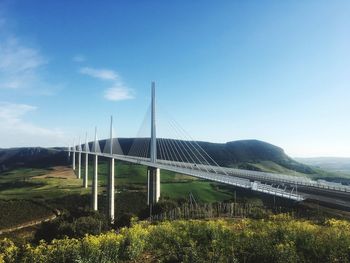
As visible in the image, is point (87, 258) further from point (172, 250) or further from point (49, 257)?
point (172, 250)

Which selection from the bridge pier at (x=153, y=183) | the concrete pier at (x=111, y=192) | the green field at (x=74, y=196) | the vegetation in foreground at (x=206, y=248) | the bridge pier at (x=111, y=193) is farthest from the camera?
the green field at (x=74, y=196)

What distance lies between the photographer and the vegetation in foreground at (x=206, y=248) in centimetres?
1465

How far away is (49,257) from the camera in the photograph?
16094mm

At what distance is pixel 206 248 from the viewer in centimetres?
1606

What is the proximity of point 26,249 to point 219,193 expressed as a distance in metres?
90.4

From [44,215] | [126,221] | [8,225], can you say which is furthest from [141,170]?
[126,221]

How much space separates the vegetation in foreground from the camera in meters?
14.6

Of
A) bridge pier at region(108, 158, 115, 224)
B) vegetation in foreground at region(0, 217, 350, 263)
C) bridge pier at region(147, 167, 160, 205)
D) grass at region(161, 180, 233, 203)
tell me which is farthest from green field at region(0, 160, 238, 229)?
vegetation in foreground at region(0, 217, 350, 263)

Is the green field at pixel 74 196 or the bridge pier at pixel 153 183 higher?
the bridge pier at pixel 153 183

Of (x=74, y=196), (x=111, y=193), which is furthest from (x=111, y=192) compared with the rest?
(x=74, y=196)

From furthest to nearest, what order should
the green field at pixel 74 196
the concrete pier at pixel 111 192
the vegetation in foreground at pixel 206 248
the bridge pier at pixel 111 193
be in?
the green field at pixel 74 196, the concrete pier at pixel 111 192, the bridge pier at pixel 111 193, the vegetation in foreground at pixel 206 248

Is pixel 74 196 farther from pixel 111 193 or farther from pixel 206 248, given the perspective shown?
pixel 206 248

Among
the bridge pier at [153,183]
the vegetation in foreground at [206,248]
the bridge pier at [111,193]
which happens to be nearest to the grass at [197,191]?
the bridge pier at [111,193]

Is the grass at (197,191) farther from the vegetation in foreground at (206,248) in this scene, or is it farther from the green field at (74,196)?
the vegetation in foreground at (206,248)
